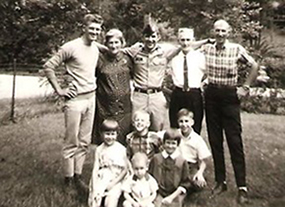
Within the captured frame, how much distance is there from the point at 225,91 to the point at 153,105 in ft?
1.92

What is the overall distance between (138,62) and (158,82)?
224 mm

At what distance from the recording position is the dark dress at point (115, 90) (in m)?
5.27

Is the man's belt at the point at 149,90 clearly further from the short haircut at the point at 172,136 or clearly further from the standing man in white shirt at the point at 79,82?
the short haircut at the point at 172,136

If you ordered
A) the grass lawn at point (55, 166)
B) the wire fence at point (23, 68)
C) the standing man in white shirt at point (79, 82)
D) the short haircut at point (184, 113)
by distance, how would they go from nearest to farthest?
the short haircut at point (184, 113) → the standing man in white shirt at point (79, 82) → the grass lawn at point (55, 166) → the wire fence at point (23, 68)

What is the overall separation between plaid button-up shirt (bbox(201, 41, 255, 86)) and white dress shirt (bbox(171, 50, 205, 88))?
74mm

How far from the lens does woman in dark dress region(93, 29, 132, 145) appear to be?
Result: 17.3 feet

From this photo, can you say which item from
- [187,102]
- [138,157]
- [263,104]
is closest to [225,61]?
[187,102]

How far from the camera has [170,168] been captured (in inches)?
185

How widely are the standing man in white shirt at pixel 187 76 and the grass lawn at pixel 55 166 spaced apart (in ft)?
2.37

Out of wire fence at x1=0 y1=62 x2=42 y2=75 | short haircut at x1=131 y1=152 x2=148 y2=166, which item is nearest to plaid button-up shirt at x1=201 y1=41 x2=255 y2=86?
short haircut at x1=131 y1=152 x2=148 y2=166

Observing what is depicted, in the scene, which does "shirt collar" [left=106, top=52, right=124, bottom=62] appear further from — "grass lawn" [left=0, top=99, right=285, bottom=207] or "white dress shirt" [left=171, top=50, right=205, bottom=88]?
"grass lawn" [left=0, top=99, right=285, bottom=207]

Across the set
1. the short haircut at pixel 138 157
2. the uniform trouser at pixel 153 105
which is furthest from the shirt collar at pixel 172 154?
the uniform trouser at pixel 153 105

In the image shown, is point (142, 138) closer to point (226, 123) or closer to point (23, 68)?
point (226, 123)

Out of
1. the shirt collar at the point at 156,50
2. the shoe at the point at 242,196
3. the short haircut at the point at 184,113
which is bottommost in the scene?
the shoe at the point at 242,196
